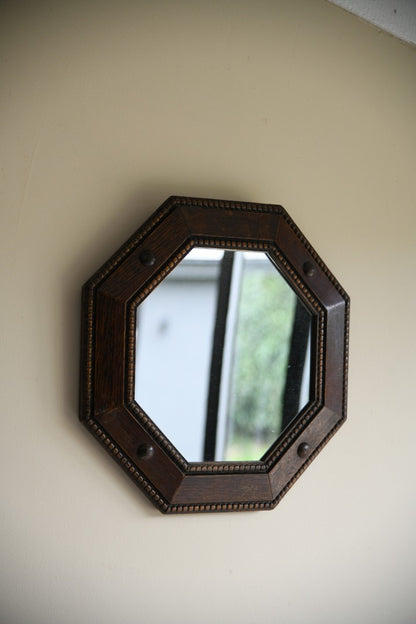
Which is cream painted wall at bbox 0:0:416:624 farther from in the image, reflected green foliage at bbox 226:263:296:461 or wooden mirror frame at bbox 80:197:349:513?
reflected green foliage at bbox 226:263:296:461

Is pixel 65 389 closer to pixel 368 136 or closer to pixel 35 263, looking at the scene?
pixel 35 263

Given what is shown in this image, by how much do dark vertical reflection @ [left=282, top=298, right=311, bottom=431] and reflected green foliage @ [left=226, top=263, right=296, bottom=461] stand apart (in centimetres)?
1

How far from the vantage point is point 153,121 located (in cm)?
179

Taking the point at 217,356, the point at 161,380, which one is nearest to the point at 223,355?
the point at 217,356

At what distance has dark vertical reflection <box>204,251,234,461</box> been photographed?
1.79 metres

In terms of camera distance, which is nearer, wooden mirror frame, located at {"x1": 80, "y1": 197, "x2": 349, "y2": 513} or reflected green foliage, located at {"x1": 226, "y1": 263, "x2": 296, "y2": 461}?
wooden mirror frame, located at {"x1": 80, "y1": 197, "x2": 349, "y2": 513}

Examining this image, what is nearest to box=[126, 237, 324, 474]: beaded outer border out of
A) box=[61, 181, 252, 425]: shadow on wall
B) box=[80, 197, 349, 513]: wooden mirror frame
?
box=[80, 197, 349, 513]: wooden mirror frame

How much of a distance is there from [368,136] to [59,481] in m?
1.18

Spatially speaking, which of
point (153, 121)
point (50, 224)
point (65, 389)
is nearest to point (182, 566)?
point (65, 389)

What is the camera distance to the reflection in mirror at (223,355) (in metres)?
1.75

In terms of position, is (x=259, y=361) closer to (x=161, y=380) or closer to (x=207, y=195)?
(x=161, y=380)

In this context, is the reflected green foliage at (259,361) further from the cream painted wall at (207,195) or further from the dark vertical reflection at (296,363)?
the cream painted wall at (207,195)

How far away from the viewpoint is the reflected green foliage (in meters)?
1.82

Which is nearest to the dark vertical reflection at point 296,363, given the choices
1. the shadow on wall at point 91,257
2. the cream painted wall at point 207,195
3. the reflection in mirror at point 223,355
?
the reflection in mirror at point 223,355
